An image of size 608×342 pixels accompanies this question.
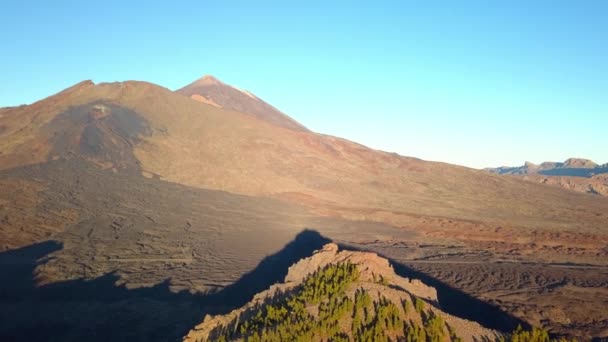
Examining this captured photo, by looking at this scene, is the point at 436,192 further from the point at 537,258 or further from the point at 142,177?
the point at 142,177

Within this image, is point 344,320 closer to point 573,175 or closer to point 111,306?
point 111,306

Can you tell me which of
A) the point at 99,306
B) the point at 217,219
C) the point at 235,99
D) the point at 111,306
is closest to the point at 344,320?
the point at 111,306

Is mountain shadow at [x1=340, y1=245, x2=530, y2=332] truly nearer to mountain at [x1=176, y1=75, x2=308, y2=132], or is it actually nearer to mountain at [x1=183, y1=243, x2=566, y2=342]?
mountain at [x1=183, y1=243, x2=566, y2=342]

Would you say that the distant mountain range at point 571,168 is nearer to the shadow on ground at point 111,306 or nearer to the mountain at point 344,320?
the shadow on ground at point 111,306

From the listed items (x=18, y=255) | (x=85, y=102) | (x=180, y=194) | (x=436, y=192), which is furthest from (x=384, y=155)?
(x=18, y=255)

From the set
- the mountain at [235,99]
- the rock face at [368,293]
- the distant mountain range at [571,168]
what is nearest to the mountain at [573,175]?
the distant mountain range at [571,168]
